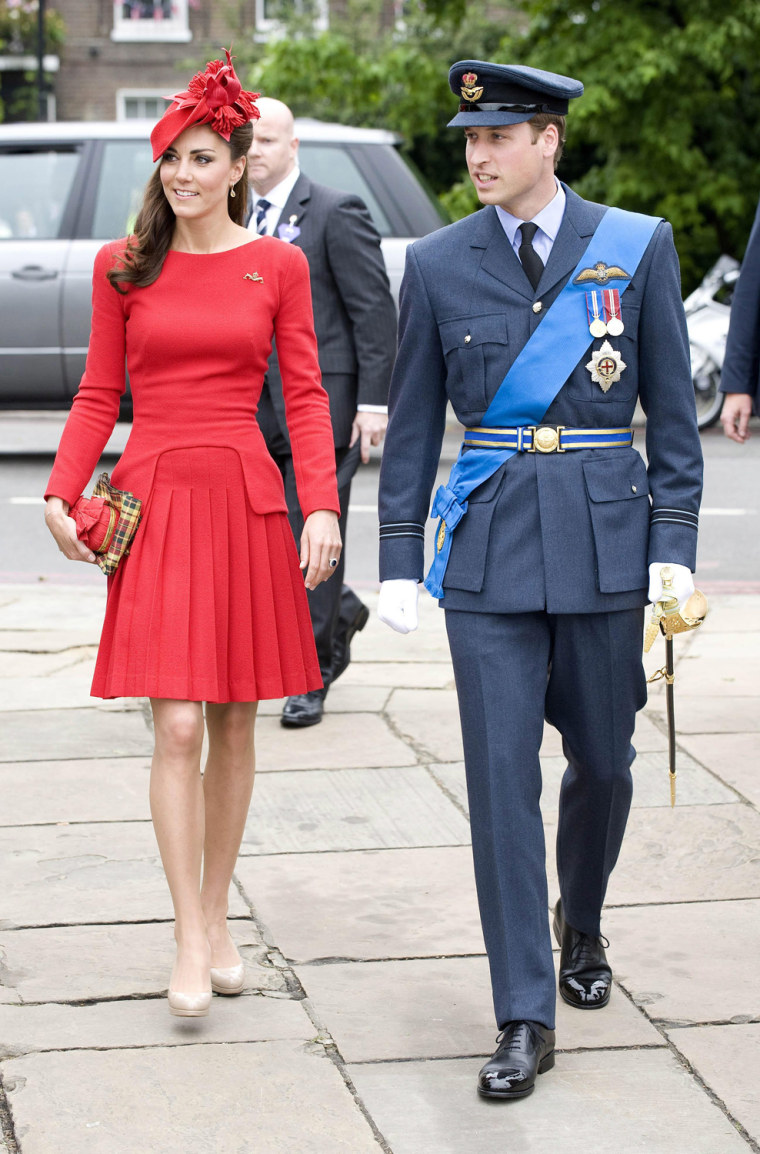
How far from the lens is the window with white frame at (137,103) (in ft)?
93.6

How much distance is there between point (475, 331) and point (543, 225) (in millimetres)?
233

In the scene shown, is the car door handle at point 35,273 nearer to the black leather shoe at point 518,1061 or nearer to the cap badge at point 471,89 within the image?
the cap badge at point 471,89

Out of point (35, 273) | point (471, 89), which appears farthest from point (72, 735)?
point (35, 273)

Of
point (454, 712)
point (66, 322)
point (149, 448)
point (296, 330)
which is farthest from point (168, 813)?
point (66, 322)

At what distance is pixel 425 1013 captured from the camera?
3.22 metres

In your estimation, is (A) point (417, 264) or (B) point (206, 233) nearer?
(A) point (417, 264)

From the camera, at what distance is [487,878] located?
3002 mm

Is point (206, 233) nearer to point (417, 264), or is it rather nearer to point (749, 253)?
point (417, 264)

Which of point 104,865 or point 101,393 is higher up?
point 101,393

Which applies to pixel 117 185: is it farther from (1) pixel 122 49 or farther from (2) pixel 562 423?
(1) pixel 122 49

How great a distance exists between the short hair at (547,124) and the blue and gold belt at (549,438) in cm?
50

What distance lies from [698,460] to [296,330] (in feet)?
2.78

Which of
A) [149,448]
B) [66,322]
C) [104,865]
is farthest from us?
[66,322]

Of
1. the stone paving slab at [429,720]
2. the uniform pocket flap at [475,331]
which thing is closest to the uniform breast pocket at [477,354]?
the uniform pocket flap at [475,331]
